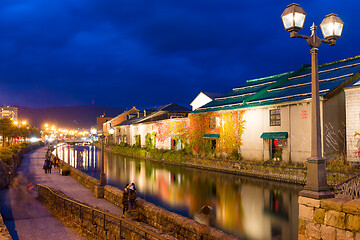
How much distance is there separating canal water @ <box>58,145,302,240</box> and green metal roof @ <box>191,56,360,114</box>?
803 cm

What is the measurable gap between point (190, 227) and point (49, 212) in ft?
30.6

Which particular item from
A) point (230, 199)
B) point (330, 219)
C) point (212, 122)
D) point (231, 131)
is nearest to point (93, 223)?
point (330, 219)

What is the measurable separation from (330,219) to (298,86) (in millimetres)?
22175

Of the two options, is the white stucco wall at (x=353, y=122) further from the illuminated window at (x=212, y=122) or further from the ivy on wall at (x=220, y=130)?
the illuminated window at (x=212, y=122)

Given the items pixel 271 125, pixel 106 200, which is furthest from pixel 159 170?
pixel 106 200

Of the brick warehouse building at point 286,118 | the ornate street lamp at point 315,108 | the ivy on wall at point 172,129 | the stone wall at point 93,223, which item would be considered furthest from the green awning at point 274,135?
the stone wall at point 93,223

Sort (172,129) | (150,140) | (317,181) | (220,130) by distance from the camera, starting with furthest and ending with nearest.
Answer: (150,140), (172,129), (220,130), (317,181)

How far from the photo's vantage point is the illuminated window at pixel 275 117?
2568 cm

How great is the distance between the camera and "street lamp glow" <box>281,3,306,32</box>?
6.80 m

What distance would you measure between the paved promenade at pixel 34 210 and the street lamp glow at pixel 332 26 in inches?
450

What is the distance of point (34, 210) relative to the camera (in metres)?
15.3

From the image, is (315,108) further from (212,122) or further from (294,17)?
(212,122)

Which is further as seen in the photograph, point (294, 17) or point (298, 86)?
point (298, 86)

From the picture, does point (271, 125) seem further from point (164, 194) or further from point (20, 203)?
point (20, 203)
